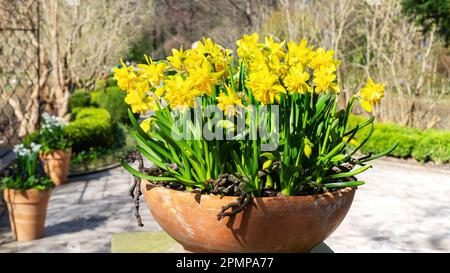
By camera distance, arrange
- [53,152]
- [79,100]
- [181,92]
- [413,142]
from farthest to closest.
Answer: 1. [79,100]
2. [413,142]
3. [53,152]
4. [181,92]

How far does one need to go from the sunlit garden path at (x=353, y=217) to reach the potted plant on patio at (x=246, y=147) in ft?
10.2

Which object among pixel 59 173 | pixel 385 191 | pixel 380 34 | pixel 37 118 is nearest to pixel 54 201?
pixel 59 173

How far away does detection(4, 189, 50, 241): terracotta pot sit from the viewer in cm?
495

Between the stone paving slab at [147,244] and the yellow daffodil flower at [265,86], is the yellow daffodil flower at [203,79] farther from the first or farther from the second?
the stone paving slab at [147,244]

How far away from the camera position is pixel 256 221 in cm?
156

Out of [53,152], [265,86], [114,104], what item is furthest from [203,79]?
[114,104]

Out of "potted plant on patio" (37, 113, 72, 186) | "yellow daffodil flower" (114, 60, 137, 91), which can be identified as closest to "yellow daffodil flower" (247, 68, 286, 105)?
"yellow daffodil flower" (114, 60, 137, 91)

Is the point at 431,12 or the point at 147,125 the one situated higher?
the point at 431,12

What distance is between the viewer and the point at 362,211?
6.02m

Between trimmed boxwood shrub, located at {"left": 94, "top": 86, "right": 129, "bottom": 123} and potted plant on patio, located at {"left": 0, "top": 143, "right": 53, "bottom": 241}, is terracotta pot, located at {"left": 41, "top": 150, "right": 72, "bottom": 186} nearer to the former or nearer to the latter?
potted plant on patio, located at {"left": 0, "top": 143, "right": 53, "bottom": 241}

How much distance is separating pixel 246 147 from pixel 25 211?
3928mm

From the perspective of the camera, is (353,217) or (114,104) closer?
(353,217)

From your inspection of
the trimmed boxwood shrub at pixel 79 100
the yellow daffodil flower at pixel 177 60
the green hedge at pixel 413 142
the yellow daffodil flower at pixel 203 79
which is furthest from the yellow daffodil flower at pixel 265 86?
the trimmed boxwood shrub at pixel 79 100

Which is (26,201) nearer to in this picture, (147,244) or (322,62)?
(147,244)
